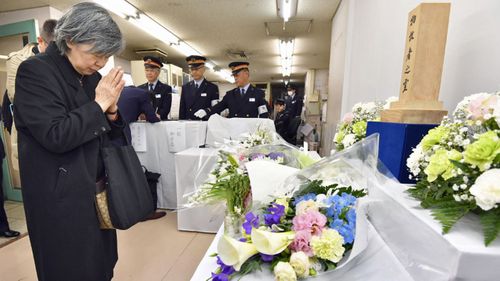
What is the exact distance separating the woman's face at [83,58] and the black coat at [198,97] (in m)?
2.37

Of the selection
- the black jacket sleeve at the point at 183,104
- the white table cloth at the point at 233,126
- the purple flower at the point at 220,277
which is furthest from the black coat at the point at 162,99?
the purple flower at the point at 220,277

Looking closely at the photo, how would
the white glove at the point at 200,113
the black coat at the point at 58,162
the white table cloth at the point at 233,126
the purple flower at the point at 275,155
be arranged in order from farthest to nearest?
the white glove at the point at 200,113 < the white table cloth at the point at 233,126 < the purple flower at the point at 275,155 < the black coat at the point at 58,162

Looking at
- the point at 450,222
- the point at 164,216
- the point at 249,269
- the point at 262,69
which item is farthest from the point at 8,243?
the point at 262,69

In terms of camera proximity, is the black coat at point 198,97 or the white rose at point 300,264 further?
the black coat at point 198,97

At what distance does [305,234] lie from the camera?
611mm

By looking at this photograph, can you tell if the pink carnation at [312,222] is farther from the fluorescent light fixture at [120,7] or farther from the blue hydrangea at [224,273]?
the fluorescent light fixture at [120,7]

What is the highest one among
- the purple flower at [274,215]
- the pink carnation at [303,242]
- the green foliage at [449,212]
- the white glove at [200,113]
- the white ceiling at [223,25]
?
the white ceiling at [223,25]

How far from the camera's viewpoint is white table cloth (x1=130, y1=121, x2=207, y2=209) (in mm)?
2600

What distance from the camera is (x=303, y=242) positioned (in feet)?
2.00

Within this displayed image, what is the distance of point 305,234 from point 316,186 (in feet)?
0.65

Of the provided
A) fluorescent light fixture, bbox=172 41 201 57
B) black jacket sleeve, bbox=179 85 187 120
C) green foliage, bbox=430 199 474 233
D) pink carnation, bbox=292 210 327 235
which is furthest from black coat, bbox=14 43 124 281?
fluorescent light fixture, bbox=172 41 201 57

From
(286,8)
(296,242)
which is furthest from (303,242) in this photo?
(286,8)

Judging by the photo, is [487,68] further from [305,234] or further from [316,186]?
[305,234]

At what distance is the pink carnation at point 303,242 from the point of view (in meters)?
0.61
